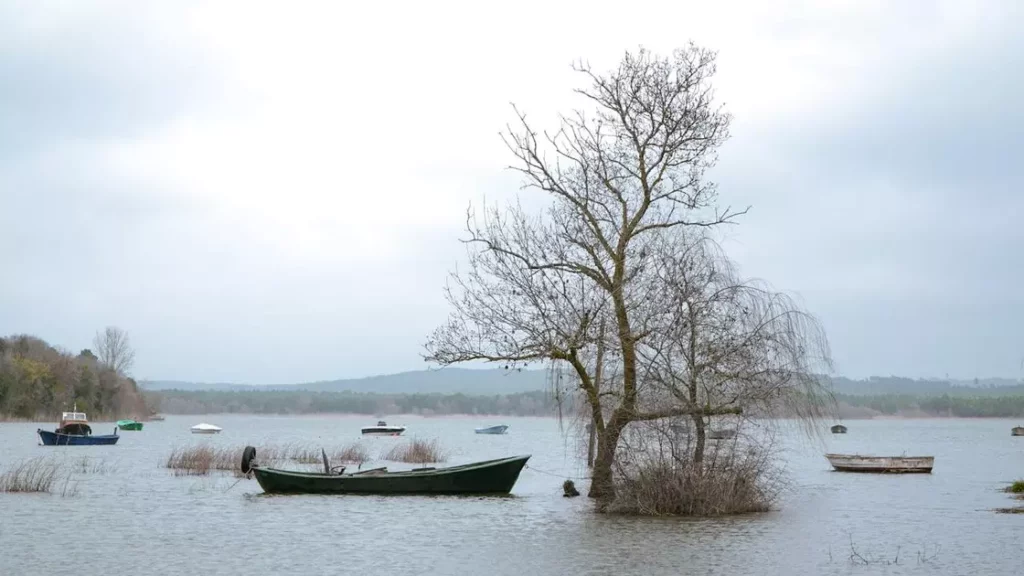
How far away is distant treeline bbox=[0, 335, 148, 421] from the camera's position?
100812 mm

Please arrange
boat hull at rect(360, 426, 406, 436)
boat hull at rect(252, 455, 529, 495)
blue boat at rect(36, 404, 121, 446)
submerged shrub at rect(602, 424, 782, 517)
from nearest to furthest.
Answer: submerged shrub at rect(602, 424, 782, 517)
boat hull at rect(252, 455, 529, 495)
blue boat at rect(36, 404, 121, 446)
boat hull at rect(360, 426, 406, 436)

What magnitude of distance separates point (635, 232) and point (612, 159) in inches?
66.4

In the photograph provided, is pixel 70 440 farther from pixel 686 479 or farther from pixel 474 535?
pixel 686 479

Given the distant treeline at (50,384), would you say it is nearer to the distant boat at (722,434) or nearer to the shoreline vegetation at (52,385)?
the shoreline vegetation at (52,385)

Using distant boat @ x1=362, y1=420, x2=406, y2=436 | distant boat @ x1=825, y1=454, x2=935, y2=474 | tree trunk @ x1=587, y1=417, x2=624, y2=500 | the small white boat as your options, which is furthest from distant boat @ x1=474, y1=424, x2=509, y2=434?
tree trunk @ x1=587, y1=417, x2=624, y2=500

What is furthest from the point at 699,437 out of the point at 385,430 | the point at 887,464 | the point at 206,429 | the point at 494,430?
the point at 494,430

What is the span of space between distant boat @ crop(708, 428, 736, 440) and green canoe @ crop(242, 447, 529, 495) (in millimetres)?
6636

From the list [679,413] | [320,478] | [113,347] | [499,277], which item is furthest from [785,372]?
[113,347]

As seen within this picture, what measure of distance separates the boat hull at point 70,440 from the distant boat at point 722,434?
49.5m

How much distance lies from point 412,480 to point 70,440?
42057 mm

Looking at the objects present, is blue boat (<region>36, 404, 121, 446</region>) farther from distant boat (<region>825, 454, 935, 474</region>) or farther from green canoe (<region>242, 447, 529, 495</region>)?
distant boat (<region>825, 454, 935, 474</region>)

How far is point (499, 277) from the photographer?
2458cm

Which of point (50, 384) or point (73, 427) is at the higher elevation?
point (50, 384)

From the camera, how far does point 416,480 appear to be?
29797 millimetres
